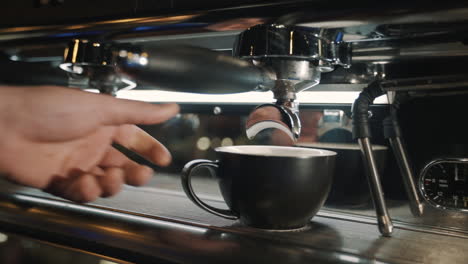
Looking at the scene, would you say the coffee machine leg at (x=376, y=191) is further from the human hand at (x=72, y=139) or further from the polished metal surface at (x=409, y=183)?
the human hand at (x=72, y=139)

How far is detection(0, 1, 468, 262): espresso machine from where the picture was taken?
0.42m

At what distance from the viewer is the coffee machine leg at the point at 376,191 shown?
0.49 meters

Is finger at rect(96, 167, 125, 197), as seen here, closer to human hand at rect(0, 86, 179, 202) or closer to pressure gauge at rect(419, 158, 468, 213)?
human hand at rect(0, 86, 179, 202)

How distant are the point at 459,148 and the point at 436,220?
0.14m

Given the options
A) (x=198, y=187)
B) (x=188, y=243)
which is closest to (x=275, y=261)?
(x=188, y=243)

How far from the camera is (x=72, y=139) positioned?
0.50m

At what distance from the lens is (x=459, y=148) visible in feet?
2.14

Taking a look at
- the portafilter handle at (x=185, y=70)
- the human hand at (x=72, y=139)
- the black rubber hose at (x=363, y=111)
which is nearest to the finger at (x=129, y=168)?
the human hand at (x=72, y=139)

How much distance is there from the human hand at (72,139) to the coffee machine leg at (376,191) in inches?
8.9

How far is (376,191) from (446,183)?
139mm

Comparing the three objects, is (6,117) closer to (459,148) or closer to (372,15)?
(372,15)

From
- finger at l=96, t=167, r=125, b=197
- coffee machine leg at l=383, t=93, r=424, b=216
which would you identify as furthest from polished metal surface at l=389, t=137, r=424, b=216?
finger at l=96, t=167, r=125, b=197

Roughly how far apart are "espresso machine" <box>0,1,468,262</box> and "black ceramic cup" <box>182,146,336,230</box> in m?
0.02

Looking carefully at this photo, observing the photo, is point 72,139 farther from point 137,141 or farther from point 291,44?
point 291,44
